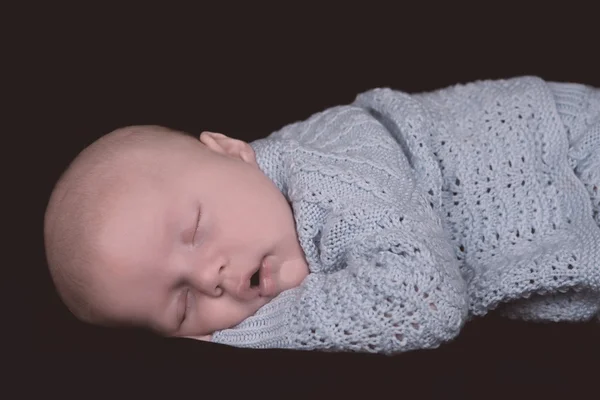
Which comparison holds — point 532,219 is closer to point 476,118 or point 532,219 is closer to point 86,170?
point 476,118

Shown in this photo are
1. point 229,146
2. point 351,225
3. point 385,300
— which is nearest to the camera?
point 385,300

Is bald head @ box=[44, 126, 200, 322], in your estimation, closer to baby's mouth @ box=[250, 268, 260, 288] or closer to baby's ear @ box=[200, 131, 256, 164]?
baby's ear @ box=[200, 131, 256, 164]

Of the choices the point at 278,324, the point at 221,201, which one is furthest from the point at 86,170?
the point at 278,324

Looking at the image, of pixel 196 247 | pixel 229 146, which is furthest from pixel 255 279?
pixel 229 146

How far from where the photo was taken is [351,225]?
6.22ft

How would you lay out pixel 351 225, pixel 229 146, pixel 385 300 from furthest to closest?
1. pixel 229 146
2. pixel 351 225
3. pixel 385 300

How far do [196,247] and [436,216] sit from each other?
0.47m

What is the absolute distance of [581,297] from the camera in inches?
77.9

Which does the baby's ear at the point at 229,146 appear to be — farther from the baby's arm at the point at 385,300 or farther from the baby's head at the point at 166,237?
the baby's arm at the point at 385,300

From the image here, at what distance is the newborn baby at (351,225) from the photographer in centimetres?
179

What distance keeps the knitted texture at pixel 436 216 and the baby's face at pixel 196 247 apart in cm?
4

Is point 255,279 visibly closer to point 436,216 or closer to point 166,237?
point 166,237

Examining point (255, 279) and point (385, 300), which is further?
point (255, 279)

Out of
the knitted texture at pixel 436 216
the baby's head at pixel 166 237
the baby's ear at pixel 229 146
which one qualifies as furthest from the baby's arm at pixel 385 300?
the baby's ear at pixel 229 146
